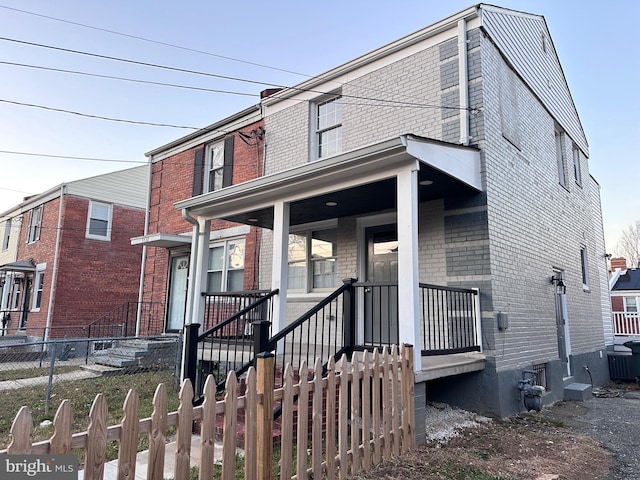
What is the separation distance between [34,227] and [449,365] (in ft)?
60.2

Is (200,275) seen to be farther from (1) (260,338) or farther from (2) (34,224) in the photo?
(2) (34,224)

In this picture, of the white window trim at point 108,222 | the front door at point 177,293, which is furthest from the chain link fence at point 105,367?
the white window trim at point 108,222

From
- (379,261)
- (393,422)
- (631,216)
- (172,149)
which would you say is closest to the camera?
(393,422)

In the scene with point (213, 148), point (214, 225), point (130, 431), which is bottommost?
point (130, 431)

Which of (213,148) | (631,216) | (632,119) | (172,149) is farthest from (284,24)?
(631,216)

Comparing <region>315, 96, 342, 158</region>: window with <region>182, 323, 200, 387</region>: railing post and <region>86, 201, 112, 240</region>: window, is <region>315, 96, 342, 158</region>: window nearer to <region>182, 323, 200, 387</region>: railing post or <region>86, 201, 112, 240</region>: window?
<region>182, 323, 200, 387</region>: railing post

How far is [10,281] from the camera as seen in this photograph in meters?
18.8

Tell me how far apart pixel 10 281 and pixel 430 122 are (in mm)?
19878

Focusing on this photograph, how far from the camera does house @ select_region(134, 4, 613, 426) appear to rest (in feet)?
18.4

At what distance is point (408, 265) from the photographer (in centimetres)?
480

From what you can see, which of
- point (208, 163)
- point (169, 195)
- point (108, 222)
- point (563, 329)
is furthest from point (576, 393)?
point (108, 222)

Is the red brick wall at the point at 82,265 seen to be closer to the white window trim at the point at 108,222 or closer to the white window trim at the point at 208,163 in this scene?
the white window trim at the point at 108,222

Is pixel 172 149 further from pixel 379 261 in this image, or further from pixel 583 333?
pixel 583 333

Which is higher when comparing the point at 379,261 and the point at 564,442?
the point at 379,261
